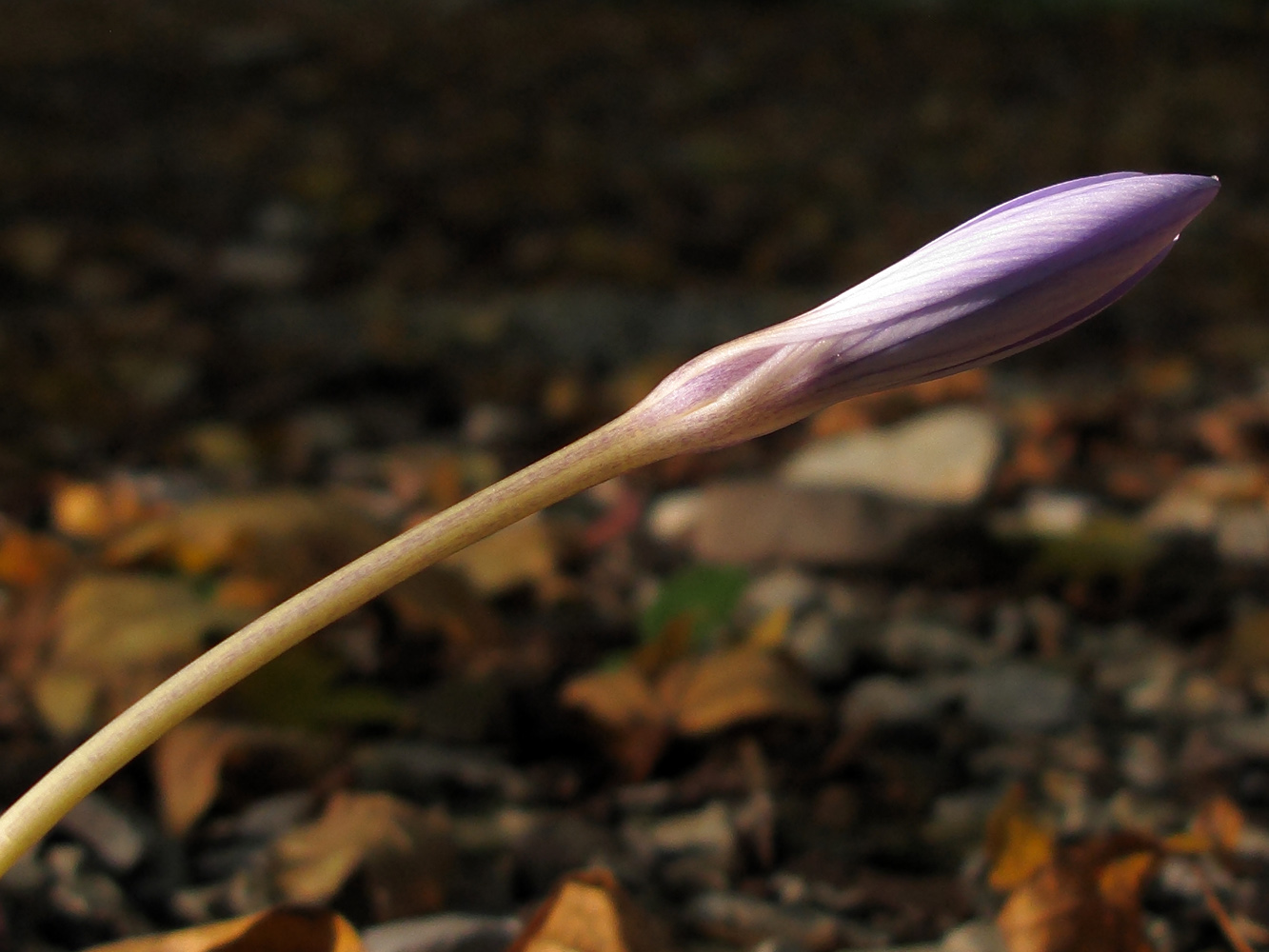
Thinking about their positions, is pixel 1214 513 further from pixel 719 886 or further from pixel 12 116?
pixel 12 116

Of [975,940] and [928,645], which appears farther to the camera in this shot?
[928,645]

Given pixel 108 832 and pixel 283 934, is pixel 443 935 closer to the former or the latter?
pixel 283 934

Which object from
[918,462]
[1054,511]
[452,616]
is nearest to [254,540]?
[452,616]

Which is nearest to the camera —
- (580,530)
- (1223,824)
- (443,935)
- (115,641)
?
(443,935)

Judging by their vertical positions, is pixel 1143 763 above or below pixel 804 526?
below

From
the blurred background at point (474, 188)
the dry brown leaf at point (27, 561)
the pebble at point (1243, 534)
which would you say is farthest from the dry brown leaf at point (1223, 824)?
the blurred background at point (474, 188)

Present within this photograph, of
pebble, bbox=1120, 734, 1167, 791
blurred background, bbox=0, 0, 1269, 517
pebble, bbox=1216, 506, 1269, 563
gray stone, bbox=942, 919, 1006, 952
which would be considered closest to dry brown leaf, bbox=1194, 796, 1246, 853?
pebble, bbox=1120, 734, 1167, 791

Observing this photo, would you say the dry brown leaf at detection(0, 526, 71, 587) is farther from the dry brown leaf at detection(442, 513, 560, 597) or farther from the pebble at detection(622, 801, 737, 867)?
the pebble at detection(622, 801, 737, 867)

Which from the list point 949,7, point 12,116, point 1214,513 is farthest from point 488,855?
point 949,7
